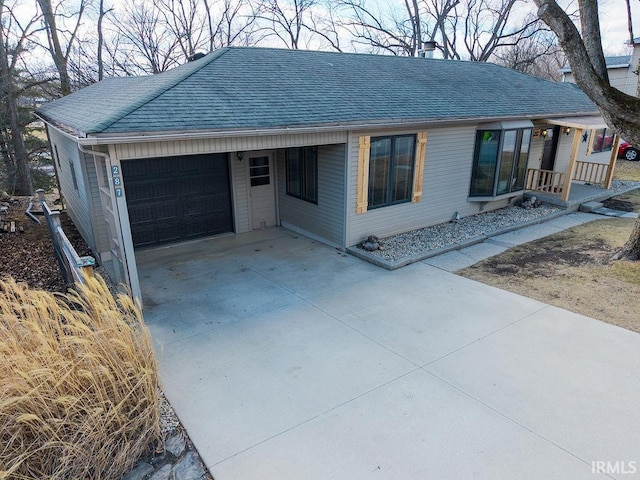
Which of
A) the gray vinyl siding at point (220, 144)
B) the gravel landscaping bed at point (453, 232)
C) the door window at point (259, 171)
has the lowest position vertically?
the gravel landscaping bed at point (453, 232)

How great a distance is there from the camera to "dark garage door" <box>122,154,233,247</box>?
8219 millimetres

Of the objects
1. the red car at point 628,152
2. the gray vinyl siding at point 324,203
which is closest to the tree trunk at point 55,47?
the gray vinyl siding at point 324,203

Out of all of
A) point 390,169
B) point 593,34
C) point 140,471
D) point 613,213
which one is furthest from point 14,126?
point 613,213

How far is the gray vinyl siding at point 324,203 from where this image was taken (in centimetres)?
804

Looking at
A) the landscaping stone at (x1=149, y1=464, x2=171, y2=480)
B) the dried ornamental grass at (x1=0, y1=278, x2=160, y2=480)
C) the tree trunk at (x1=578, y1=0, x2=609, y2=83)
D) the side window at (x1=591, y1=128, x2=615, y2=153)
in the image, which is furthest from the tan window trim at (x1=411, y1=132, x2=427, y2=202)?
the side window at (x1=591, y1=128, x2=615, y2=153)

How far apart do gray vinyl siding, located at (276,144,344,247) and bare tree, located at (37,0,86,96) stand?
13.7 m

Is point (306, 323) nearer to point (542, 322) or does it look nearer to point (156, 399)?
point (156, 399)

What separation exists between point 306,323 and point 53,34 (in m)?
19.4

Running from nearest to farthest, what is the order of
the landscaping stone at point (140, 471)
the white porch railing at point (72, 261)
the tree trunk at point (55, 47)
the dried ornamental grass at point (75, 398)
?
1. the dried ornamental grass at point (75, 398)
2. the landscaping stone at point (140, 471)
3. the white porch railing at point (72, 261)
4. the tree trunk at point (55, 47)

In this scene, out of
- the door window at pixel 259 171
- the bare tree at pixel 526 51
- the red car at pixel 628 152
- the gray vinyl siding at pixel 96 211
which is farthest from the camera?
the bare tree at pixel 526 51

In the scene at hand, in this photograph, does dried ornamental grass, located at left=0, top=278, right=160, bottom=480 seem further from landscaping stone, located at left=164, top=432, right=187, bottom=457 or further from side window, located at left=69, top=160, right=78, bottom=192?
side window, located at left=69, top=160, right=78, bottom=192

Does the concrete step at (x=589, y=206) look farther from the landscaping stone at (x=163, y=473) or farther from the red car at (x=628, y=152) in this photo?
the landscaping stone at (x=163, y=473)

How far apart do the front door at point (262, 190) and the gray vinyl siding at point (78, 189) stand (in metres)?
3.35

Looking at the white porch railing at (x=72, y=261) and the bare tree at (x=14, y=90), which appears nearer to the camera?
the white porch railing at (x=72, y=261)
